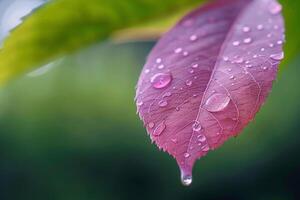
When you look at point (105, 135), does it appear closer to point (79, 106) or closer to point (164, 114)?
point (79, 106)

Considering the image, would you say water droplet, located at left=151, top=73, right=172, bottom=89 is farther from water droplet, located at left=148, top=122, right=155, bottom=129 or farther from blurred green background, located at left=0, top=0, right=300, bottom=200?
blurred green background, located at left=0, top=0, right=300, bottom=200

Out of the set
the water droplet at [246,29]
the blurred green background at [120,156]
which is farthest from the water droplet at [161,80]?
the blurred green background at [120,156]

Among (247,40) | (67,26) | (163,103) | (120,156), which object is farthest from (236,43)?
(120,156)

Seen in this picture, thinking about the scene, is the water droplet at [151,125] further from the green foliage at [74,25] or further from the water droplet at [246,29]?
the green foliage at [74,25]

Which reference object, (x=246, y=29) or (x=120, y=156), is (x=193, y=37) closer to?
(x=246, y=29)

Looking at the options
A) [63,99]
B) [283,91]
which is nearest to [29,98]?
[63,99]

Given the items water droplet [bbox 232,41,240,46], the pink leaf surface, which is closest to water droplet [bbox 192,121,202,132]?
the pink leaf surface
